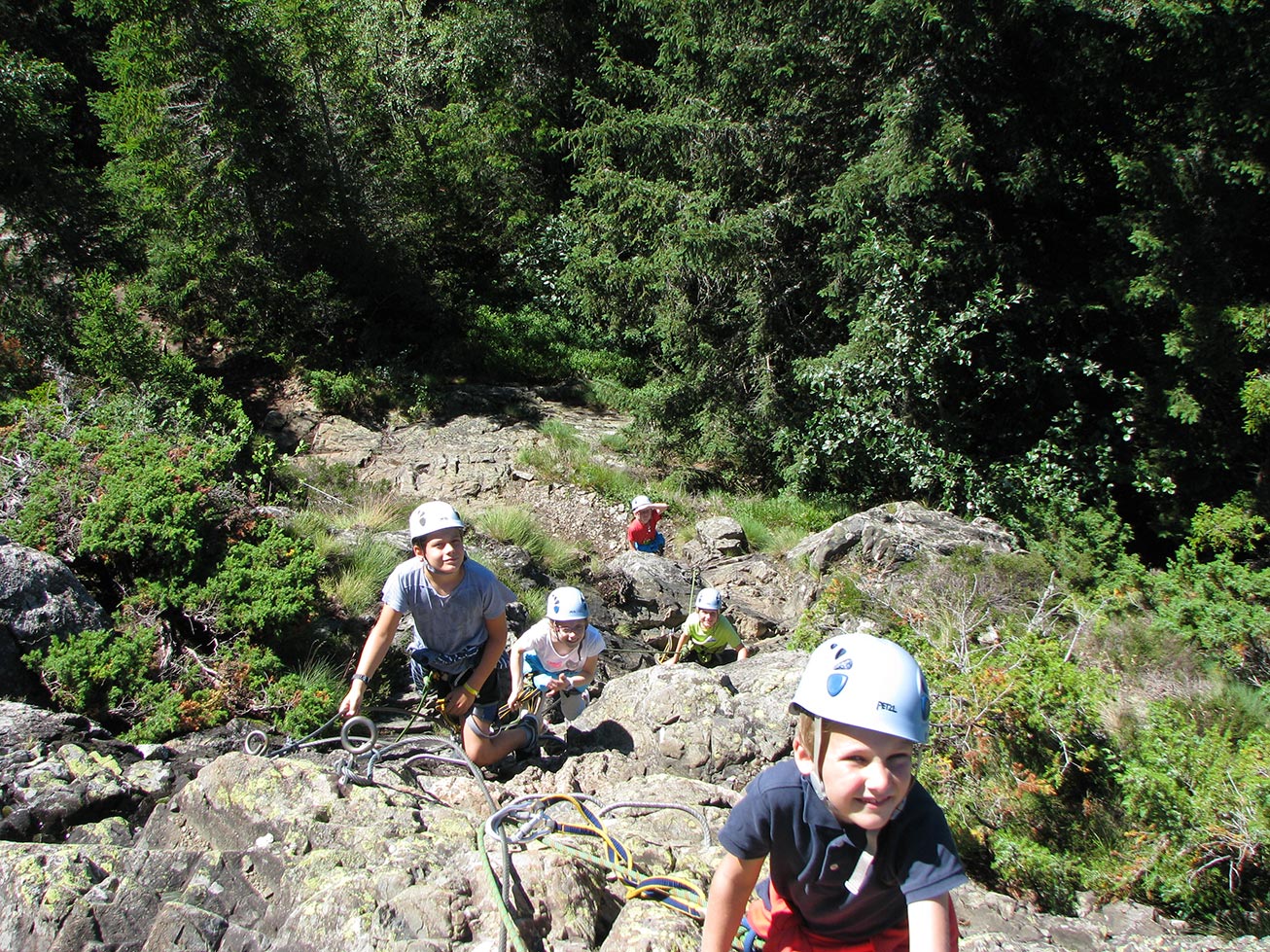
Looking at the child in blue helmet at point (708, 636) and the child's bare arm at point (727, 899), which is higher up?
the child's bare arm at point (727, 899)

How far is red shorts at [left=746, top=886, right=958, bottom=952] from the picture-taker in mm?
2453

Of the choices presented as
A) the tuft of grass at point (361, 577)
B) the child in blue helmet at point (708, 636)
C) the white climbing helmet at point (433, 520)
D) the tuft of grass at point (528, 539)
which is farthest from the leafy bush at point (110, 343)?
the white climbing helmet at point (433, 520)

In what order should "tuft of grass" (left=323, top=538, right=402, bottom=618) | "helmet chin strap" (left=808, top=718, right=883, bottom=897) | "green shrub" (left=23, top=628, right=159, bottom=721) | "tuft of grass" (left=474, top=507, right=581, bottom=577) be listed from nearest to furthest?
"helmet chin strap" (left=808, top=718, right=883, bottom=897)
"green shrub" (left=23, top=628, right=159, bottom=721)
"tuft of grass" (left=323, top=538, right=402, bottom=618)
"tuft of grass" (left=474, top=507, right=581, bottom=577)

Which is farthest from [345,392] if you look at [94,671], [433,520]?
[433,520]

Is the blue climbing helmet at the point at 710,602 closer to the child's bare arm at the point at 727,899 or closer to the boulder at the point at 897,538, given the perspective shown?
the boulder at the point at 897,538

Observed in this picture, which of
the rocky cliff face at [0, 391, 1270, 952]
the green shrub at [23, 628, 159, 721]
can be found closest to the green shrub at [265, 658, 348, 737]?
the rocky cliff face at [0, 391, 1270, 952]

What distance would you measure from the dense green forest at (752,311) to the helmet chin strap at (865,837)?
8.76 ft

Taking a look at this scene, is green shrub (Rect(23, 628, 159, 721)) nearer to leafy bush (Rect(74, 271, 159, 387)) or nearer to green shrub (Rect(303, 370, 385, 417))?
leafy bush (Rect(74, 271, 159, 387))

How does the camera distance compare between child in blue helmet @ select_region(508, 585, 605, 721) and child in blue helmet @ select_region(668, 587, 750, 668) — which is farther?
child in blue helmet @ select_region(668, 587, 750, 668)

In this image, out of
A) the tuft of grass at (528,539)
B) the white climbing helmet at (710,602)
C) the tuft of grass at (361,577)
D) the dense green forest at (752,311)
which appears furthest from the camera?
the tuft of grass at (528,539)

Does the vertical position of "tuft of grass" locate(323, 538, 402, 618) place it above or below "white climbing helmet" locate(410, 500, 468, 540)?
below

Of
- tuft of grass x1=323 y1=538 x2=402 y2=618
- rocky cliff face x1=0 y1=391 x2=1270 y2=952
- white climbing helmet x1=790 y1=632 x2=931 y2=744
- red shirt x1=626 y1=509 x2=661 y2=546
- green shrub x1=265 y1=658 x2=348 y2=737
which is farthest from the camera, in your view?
red shirt x1=626 y1=509 x2=661 y2=546

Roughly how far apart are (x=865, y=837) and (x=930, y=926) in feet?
0.83

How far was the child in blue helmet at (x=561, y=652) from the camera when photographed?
5.14 meters
